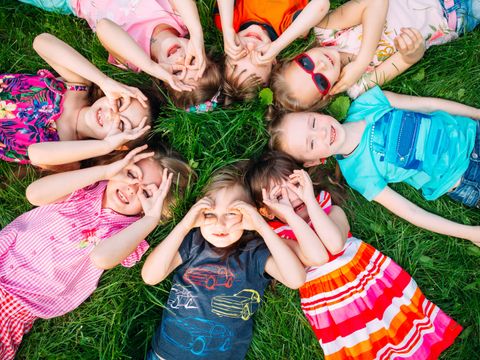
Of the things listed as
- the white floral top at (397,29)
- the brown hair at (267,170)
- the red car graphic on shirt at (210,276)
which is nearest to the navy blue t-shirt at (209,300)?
the red car graphic on shirt at (210,276)

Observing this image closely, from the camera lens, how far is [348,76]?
3.21 meters

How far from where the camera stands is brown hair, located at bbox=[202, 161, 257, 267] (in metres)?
2.98

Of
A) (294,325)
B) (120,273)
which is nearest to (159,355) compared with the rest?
(120,273)

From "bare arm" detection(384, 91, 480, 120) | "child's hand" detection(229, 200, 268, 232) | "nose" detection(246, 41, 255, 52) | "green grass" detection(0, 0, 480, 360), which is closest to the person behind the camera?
"child's hand" detection(229, 200, 268, 232)

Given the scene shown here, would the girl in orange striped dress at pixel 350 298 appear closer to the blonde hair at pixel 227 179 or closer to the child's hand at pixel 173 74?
the blonde hair at pixel 227 179

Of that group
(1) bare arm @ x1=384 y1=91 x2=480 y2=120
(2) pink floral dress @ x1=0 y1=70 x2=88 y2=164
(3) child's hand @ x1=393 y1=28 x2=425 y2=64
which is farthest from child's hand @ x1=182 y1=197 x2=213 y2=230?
(3) child's hand @ x1=393 y1=28 x2=425 y2=64

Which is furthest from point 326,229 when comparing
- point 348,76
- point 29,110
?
point 29,110

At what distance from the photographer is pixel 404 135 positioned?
321 centimetres

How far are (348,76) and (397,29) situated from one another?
541 mm

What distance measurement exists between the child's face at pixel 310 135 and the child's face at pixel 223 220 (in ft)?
1.72

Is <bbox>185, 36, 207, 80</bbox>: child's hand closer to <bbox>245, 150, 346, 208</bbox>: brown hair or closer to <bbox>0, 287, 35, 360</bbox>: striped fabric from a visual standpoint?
<bbox>245, 150, 346, 208</bbox>: brown hair

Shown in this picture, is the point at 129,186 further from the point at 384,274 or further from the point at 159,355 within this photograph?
the point at 384,274

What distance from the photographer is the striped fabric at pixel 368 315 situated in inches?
122

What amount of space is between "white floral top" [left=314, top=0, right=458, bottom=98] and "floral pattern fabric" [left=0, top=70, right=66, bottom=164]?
1.98 m
